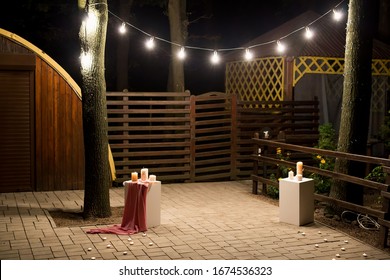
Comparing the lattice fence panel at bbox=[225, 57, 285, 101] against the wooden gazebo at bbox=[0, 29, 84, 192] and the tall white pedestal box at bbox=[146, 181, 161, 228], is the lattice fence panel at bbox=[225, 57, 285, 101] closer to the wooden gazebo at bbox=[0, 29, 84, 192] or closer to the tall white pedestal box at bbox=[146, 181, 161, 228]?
the wooden gazebo at bbox=[0, 29, 84, 192]

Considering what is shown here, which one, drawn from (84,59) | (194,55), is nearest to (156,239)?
(84,59)

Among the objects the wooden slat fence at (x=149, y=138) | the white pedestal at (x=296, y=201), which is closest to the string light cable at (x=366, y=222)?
the white pedestal at (x=296, y=201)

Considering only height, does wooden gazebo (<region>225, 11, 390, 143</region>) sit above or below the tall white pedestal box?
above

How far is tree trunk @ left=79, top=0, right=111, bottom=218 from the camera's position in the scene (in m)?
9.38

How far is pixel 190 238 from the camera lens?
812 cm

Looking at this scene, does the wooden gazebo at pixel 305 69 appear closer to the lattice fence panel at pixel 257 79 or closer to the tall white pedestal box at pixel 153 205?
the lattice fence panel at pixel 257 79

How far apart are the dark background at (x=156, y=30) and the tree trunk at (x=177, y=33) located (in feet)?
18.3

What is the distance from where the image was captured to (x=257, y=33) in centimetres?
2953

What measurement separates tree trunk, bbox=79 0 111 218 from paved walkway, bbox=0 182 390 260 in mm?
766

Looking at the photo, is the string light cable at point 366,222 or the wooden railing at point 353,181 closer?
the wooden railing at point 353,181

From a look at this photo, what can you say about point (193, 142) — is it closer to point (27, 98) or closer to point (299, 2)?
point (27, 98)

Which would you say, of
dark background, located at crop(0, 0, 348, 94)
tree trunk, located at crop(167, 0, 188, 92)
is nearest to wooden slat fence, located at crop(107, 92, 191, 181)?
tree trunk, located at crop(167, 0, 188, 92)

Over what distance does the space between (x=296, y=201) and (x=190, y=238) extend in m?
1.75

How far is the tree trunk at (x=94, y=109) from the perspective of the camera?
30.8 feet
